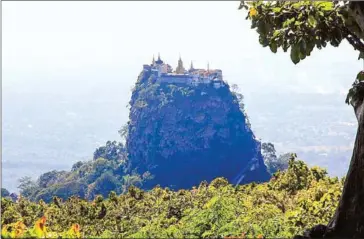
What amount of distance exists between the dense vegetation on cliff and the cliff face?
65.6 m

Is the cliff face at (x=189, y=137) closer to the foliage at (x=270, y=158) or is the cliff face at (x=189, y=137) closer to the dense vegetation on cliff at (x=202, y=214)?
the foliage at (x=270, y=158)

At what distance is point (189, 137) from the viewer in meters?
82.8

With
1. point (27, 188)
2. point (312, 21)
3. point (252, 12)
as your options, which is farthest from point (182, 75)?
point (312, 21)

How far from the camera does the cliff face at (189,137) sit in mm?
79688

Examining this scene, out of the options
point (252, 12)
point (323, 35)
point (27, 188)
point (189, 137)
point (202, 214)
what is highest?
point (189, 137)

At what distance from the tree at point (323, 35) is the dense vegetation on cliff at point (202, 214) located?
0.63 metres

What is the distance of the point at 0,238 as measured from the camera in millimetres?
3480

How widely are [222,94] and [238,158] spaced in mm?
8985

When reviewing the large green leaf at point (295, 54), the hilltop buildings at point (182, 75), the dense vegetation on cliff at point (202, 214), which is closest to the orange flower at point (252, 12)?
the large green leaf at point (295, 54)

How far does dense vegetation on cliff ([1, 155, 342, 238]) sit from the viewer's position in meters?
4.67

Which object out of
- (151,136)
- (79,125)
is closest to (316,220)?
(151,136)

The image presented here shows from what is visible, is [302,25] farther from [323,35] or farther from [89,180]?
[89,180]

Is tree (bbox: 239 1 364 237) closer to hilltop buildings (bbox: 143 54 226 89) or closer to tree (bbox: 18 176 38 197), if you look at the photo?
tree (bbox: 18 176 38 197)

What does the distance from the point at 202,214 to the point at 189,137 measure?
7744 cm
